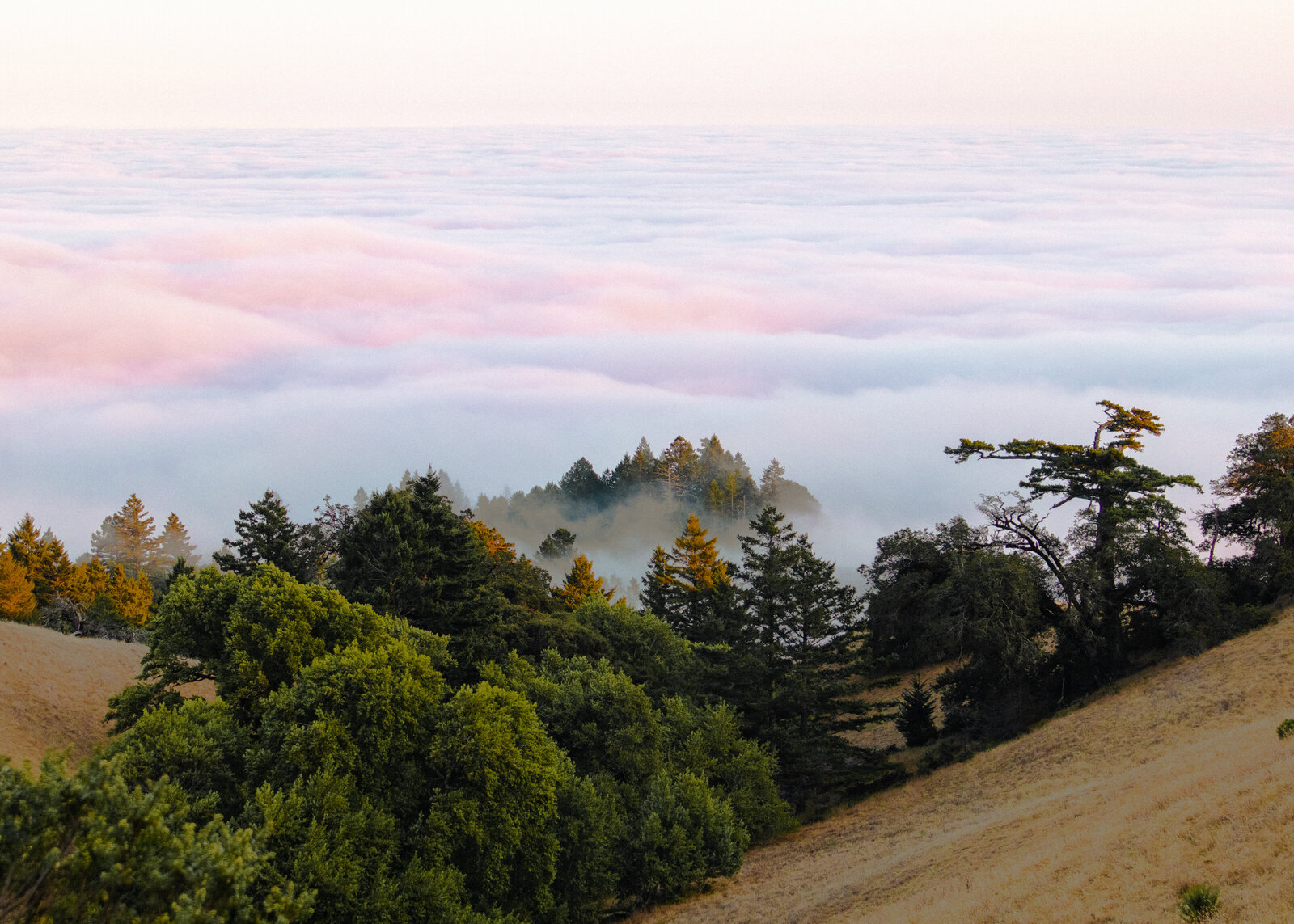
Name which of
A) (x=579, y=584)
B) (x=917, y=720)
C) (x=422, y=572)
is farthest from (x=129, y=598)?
(x=917, y=720)

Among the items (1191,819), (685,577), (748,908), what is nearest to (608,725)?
(748,908)

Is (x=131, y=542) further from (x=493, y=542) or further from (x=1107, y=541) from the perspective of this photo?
(x=1107, y=541)

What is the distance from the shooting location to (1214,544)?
2221 inches

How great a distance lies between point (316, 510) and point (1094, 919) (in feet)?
185

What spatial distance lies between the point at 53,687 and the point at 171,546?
298ft

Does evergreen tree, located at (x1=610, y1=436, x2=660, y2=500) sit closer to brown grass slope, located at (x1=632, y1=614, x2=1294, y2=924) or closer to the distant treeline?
the distant treeline

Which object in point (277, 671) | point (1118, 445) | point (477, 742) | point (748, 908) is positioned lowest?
point (748, 908)

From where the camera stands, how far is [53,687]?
4612 cm

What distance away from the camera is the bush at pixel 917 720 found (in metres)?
53.2

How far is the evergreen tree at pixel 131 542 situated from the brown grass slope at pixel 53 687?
68.9 metres

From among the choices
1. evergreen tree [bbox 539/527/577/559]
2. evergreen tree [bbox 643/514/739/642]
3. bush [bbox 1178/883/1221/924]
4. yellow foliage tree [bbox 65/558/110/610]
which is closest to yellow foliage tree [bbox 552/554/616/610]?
evergreen tree [bbox 643/514/739/642]

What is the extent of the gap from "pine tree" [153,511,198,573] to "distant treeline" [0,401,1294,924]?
152 feet

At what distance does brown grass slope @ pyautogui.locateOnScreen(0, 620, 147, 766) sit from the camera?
41281 millimetres

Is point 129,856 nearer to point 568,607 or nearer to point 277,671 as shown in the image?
point 277,671
